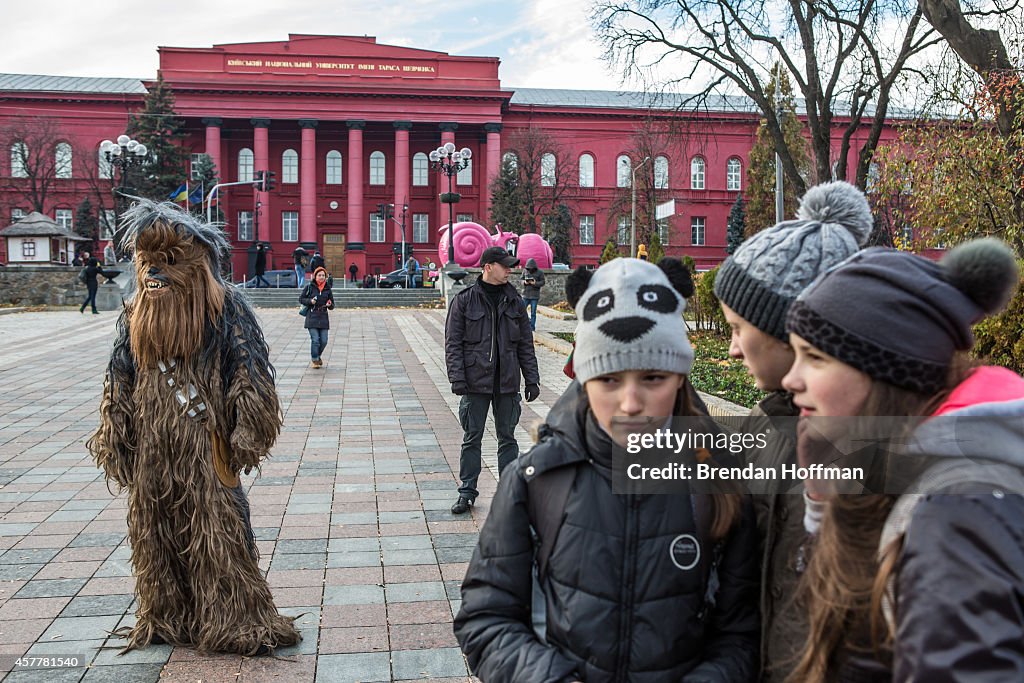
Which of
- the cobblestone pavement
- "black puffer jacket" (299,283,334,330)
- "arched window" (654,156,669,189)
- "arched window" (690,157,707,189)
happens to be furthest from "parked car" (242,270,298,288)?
the cobblestone pavement

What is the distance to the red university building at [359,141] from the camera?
195 ft

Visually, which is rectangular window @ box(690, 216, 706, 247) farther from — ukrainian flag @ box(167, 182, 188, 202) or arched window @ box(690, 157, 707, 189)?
ukrainian flag @ box(167, 182, 188, 202)

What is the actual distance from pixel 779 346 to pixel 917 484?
677mm

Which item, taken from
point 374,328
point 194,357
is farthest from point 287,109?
point 194,357

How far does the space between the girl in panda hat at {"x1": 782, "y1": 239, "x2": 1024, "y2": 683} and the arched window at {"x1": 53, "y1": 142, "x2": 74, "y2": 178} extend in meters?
66.9

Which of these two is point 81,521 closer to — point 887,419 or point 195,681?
point 195,681

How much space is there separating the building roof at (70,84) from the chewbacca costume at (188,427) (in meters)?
65.5

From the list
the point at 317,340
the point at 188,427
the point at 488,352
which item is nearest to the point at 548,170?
the point at 317,340

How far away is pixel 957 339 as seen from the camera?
146 centimetres

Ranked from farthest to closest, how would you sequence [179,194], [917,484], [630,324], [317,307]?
1. [179,194]
2. [317,307]
3. [630,324]
4. [917,484]

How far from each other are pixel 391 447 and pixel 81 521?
3.49 m

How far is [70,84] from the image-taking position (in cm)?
6738

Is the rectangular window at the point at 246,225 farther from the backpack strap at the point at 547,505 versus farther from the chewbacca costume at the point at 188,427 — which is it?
the backpack strap at the point at 547,505

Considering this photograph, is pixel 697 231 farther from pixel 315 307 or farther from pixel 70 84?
pixel 315 307
